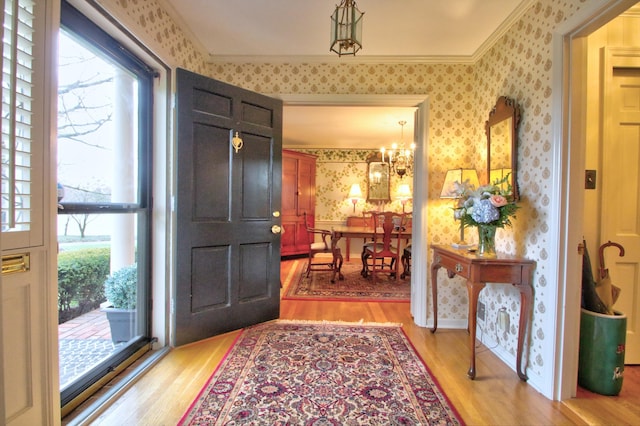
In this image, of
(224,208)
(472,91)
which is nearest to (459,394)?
(224,208)

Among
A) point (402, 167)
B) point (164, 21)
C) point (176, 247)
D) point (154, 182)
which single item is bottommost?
point (176, 247)

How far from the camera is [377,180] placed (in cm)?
662

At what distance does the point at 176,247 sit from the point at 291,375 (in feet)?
4.12

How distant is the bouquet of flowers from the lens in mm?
1975

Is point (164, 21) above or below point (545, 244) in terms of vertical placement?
above

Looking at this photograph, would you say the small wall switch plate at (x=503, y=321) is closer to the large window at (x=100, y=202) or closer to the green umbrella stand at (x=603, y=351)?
the green umbrella stand at (x=603, y=351)

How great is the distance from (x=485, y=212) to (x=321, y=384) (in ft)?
5.02

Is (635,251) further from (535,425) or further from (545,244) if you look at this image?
(535,425)

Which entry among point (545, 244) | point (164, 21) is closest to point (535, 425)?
point (545, 244)

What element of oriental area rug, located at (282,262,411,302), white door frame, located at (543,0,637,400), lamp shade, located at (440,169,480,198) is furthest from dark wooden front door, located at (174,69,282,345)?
white door frame, located at (543,0,637,400)

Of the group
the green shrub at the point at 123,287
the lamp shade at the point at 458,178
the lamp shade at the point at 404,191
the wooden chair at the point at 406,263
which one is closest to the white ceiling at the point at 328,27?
the lamp shade at the point at 458,178

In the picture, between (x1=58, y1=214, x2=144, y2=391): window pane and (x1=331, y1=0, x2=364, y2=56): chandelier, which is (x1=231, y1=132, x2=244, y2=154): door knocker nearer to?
(x1=58, y1=214, x2=144, y2=391): window pane

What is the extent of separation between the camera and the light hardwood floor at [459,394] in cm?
156

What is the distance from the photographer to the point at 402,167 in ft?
15.9
